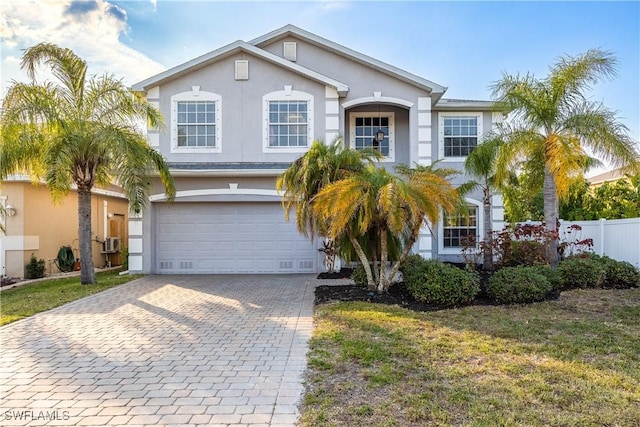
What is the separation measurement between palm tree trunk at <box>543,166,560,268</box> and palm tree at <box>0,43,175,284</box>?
35.8 ft

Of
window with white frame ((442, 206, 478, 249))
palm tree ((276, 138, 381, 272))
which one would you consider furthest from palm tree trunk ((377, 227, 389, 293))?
window with white frame ((442, 206, 478, 249))

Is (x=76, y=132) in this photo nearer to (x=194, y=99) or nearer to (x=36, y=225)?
(x=194, y=99)

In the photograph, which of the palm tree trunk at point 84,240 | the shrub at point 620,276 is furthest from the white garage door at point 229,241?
the shrub at point 620,276

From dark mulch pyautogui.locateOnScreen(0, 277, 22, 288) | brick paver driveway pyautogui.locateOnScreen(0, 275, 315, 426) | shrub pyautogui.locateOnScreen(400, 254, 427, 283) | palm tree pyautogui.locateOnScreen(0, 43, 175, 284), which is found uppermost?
palm tree pyautogui.locateOnScreen(0, 43, 175, 284)


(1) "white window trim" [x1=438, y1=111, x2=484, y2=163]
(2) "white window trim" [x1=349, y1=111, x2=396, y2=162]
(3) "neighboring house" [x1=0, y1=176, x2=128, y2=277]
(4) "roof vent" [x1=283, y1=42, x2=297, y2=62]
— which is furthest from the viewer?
(4) "roof vent" [x1=283, y1=42, x2=297, y2=62]

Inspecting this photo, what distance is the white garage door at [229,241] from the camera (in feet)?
46.3

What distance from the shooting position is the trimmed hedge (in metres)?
8.60

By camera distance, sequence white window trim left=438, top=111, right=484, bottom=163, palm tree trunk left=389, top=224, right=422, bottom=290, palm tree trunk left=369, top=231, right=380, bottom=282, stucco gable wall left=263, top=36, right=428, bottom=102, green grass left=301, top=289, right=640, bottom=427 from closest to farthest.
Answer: green grass left=301, top=289, right=640, bottom=427 → palm tree trunk left=389, top=224, right=422, bottom=290 → palm tree trunk left=369, top=231, right=380, bottom=282 → stucco gable wall left=263, top=36, right=428, bottom=102 → white window trim left=438, top=111, right=484, bottom=163

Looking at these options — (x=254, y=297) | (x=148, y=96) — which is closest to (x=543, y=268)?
(x=254, y=297)

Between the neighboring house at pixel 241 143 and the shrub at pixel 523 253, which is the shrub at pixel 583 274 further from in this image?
the neighboring house at pixel 241 143

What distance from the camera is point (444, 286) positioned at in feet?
28.3

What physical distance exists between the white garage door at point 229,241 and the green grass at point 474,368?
6.29 m

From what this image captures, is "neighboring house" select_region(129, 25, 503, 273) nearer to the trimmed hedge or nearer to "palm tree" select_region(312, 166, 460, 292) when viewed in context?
the trimmed hedge

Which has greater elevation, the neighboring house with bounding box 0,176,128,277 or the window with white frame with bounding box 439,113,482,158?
the window with white frame with bounding box 439,113,482,158
